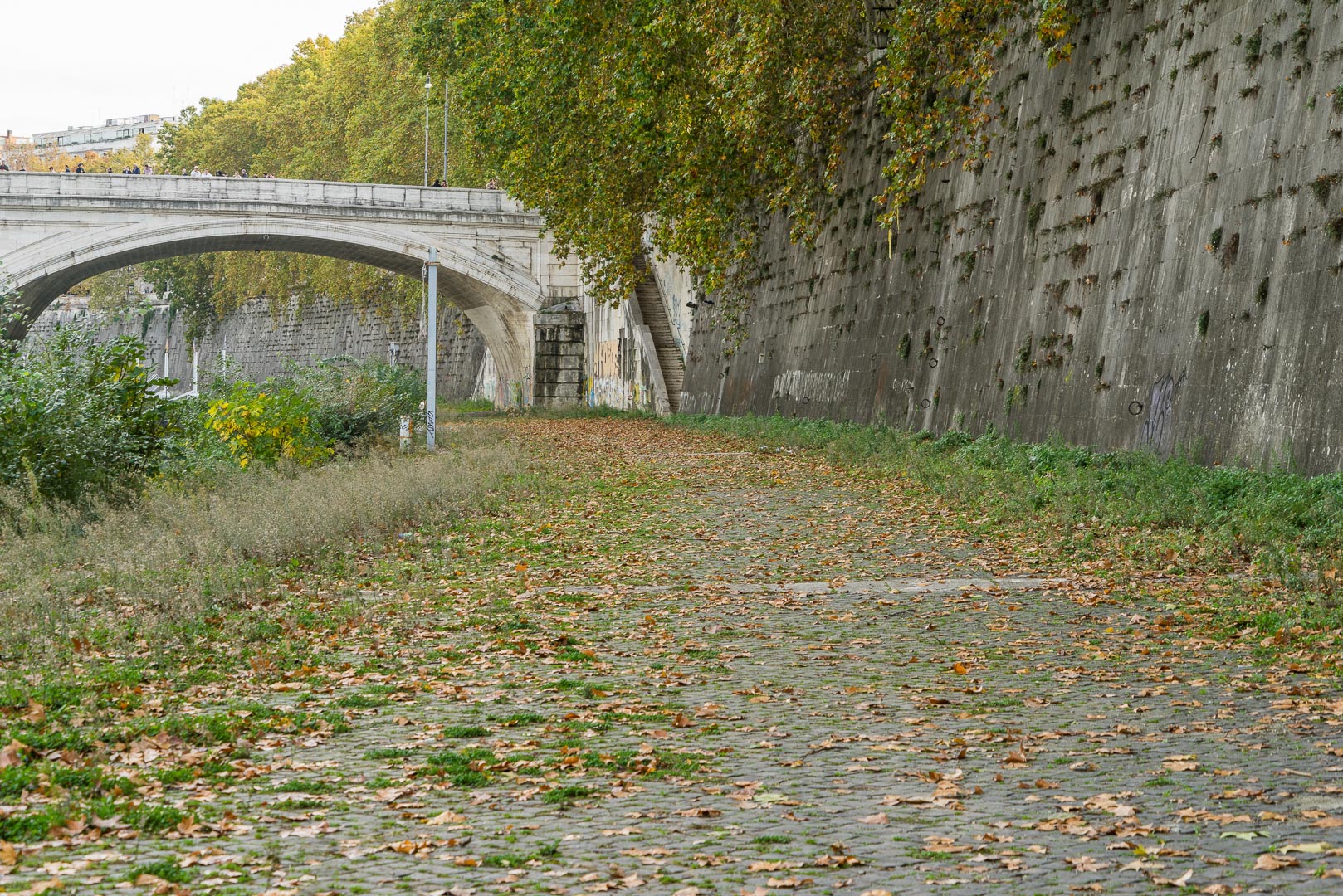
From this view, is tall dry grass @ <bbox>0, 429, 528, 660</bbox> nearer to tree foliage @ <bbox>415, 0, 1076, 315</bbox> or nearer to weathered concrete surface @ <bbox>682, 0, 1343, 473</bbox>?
weathered concrete surface @ <bbox>682, 0, 1343, 473</bbox>

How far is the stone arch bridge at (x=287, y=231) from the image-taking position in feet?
135

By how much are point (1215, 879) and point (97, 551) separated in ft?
34.3

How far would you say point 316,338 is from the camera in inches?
3056

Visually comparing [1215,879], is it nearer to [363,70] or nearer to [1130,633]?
[1130,633]

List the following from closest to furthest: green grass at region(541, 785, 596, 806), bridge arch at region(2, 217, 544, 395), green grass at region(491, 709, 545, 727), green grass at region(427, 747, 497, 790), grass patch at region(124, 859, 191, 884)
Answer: grass patch at region(124, 859, 191, 884) → green grass at region(541, 785, 596, 806) → green grass at region(427, 747, 497, 790) → green grass at region(491, 709, 545, 727) → bridge arch at region(2, 217, 544, 395)

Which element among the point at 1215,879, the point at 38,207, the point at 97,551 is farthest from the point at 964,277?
the point at 38,207

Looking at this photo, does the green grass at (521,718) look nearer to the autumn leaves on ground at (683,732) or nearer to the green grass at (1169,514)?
the autumn leaves on ground at (683,732)

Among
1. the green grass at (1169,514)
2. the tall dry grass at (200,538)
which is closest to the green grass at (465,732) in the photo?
the tall dry grass at (200,538)

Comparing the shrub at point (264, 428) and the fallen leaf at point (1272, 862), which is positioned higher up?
the fallen leaf at point (1272, 862)

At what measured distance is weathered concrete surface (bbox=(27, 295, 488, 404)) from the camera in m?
66.7

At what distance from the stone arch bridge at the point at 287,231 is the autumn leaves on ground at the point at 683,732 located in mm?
31034

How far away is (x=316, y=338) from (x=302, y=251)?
3035cm

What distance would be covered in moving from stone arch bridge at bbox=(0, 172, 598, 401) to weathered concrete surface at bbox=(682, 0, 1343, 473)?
Answer: 21.8m

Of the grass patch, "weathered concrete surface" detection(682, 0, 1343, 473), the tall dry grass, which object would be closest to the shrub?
the tall dry grass
